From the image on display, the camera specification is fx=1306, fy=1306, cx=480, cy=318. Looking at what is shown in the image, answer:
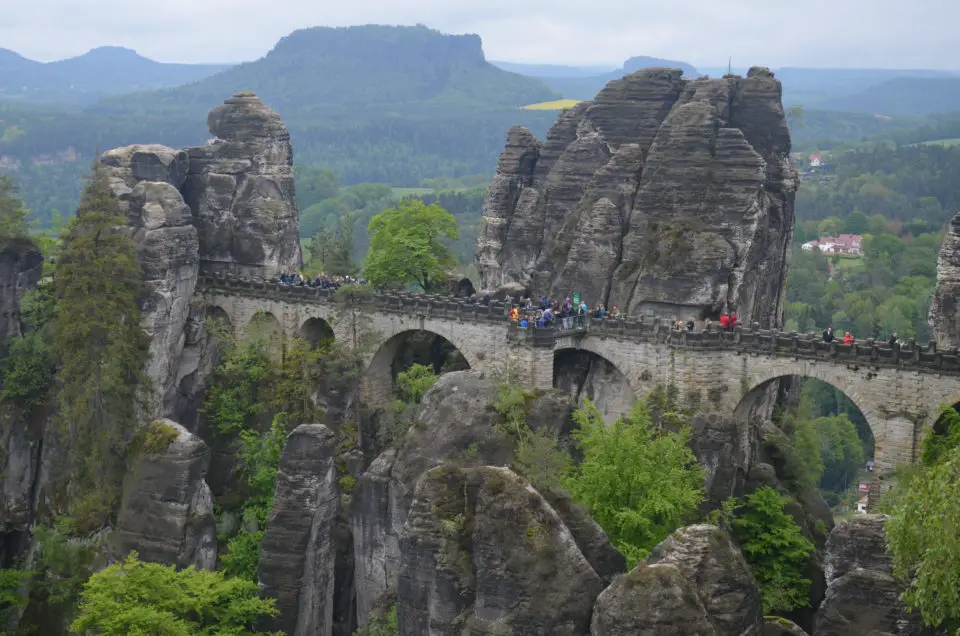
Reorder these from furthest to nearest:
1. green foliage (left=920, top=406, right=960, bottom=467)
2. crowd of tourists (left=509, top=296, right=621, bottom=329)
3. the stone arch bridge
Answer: crowd of tourists (left=509, top=296, right=621, bottom=329) → the stone arch bridge → green foliage (left=920, top=406, right=960, bottom=467)

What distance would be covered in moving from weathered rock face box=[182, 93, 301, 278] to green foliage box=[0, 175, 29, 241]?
8118 millimetres

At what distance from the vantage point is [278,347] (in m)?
62.3

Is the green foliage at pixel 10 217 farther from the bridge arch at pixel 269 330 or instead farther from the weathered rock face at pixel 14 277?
the bridge arch at pixel 269 330

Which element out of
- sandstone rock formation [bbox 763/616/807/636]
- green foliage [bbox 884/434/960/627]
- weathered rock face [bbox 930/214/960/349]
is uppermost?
weathered rock face [bbox 930/214/960/349]

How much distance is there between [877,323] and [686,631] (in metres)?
87.1

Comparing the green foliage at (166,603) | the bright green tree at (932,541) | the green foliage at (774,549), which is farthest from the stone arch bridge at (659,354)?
the bright green tree at (932,541)

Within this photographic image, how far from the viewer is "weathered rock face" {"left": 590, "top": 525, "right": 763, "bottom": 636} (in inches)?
1041

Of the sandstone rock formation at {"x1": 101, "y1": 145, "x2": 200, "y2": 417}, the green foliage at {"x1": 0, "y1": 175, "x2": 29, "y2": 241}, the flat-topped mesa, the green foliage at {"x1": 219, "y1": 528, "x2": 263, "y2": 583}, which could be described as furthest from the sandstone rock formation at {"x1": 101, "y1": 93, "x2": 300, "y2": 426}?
the flat-topped mesa

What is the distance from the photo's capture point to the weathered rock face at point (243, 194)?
65.7m

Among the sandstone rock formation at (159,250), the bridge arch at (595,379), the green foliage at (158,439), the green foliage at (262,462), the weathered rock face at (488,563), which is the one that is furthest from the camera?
the sandstone rock formation at (159,250)

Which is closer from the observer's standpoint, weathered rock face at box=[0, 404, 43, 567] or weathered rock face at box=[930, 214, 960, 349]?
weathered rock face at box=[930, 214, 960, 349]

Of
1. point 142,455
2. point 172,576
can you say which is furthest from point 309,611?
point 142,455

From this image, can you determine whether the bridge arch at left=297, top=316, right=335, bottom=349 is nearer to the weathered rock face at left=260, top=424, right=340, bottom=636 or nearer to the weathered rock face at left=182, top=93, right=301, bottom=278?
the weathered rock face at left=182, top=93, right=301, bottom=278

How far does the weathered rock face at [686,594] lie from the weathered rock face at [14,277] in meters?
40.1
